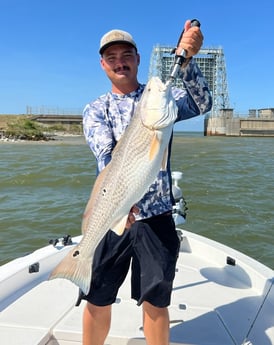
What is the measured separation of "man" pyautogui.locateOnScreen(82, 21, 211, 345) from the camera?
256cm

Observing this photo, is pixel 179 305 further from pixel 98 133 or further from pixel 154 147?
pixel 154 147

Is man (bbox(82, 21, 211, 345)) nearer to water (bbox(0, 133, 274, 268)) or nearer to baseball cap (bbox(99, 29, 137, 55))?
baseball cap (bbox(99, 29, 137, 55))

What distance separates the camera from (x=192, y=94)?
2635mm

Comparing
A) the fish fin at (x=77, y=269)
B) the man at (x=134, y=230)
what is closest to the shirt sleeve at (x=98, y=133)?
the man at (x=134, y=230)

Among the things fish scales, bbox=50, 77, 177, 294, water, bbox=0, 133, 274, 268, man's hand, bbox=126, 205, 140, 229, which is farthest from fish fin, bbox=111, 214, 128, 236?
water, bbox=0, 133, 274, 268

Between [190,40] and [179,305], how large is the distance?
2435 mm

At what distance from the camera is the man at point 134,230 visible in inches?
101

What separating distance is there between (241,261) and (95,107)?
8.76ft

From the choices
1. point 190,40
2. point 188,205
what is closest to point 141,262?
point 190,40

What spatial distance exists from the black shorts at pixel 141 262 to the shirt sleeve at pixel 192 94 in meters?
0.75

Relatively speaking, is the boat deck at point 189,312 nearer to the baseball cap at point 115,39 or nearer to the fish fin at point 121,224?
the fish fin at point 121,224

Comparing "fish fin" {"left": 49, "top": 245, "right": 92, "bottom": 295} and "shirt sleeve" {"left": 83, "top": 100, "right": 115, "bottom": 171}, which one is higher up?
"shirt sleeve" {"left": 83, "top": 100, "right": 115, "bottom": 171}

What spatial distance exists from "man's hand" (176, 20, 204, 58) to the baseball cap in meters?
0.37

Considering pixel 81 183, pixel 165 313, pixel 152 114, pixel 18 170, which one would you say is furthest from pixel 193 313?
pixel 18 170
